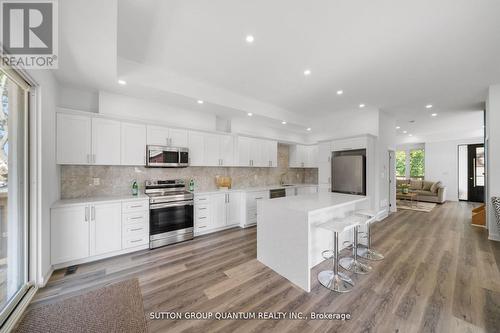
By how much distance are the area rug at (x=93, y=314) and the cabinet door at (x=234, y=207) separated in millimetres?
2297

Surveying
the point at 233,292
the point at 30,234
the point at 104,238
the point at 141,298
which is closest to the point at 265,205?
the point at 233,292

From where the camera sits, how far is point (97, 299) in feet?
6.57

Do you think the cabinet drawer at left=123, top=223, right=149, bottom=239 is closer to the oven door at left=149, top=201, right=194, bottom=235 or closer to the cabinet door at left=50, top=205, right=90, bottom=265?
the oven door at left=149, top=201, right=194, bottom=235

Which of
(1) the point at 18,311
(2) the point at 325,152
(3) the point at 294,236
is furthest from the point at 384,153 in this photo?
(1) the point at 18,311

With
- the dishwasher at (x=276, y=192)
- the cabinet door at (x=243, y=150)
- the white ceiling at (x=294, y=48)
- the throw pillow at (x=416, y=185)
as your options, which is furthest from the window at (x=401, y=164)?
the cabinet door at (x=243, y=150)

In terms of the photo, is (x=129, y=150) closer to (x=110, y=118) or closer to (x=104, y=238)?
(x=110, y=118)

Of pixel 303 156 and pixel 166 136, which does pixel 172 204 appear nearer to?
pixel 166 136

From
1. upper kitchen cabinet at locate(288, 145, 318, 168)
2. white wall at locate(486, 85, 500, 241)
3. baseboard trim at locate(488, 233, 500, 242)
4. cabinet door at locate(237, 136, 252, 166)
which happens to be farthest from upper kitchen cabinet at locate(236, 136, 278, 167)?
baseboard trim at locate(488, 233, 500, 242)

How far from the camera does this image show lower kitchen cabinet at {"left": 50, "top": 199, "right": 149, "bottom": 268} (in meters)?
2.52

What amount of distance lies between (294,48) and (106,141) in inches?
126

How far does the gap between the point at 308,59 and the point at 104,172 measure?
3.79 m

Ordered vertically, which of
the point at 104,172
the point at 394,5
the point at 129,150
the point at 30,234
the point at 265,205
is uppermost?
the point at 394,5

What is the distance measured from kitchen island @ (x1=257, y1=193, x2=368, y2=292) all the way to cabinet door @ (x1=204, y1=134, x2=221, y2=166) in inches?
72.9

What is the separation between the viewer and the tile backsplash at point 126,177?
3.03 meters
